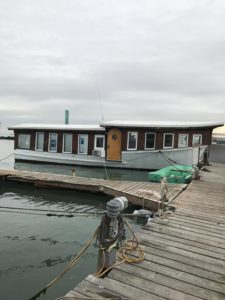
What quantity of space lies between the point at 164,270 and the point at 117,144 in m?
17.2

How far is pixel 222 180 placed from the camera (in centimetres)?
1371

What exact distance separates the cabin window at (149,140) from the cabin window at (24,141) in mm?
10114

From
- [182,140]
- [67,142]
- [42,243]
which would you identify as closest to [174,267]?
[42,243]

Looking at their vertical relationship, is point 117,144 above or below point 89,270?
above

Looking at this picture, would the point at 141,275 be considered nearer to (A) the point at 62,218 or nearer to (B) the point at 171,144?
(A) the point at 62,218

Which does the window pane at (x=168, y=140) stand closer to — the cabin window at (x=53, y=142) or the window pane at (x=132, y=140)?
the window pane at (x=132, y=140)

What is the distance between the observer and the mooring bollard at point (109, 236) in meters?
4.76

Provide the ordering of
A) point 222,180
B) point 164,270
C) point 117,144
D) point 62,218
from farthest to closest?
point 117,144
point 222,180
point 62,218
point 164,270

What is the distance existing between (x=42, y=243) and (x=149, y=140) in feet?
48.2

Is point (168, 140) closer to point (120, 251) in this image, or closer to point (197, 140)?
point (197, 140)

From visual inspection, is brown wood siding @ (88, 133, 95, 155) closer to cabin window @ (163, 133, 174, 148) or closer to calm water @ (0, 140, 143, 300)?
cabin window @ (163, 133, 174, 148)

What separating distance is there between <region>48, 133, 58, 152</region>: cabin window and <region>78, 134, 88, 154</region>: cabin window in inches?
83.5

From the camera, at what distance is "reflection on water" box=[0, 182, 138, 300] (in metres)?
6.17

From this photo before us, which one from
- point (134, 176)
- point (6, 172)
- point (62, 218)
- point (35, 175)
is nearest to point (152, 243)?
point (62, 218)
